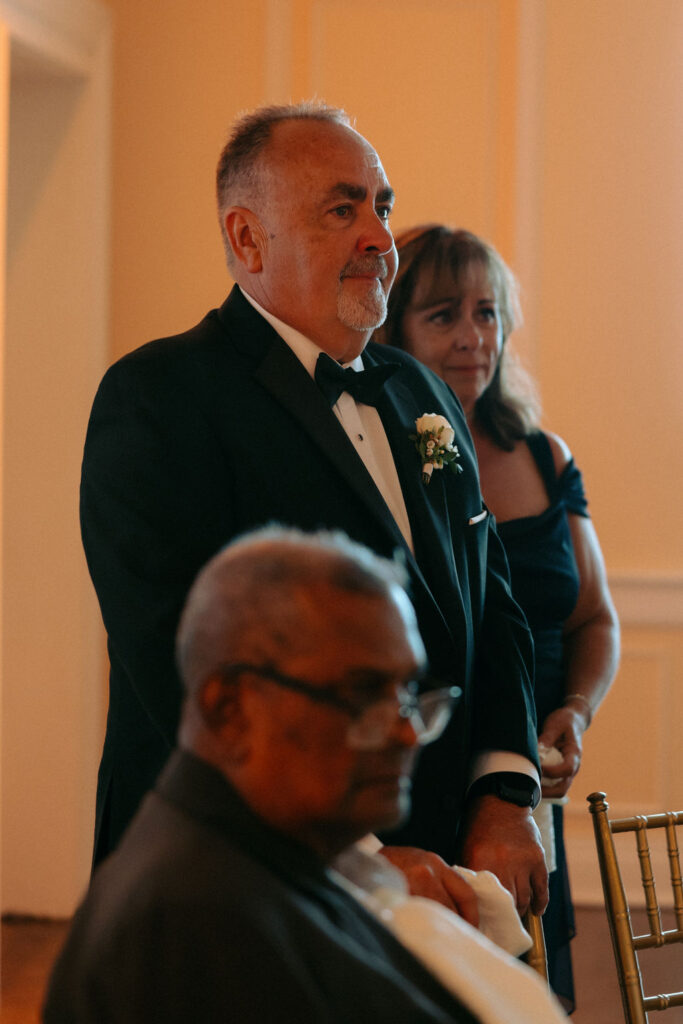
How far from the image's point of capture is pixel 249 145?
6.69ft

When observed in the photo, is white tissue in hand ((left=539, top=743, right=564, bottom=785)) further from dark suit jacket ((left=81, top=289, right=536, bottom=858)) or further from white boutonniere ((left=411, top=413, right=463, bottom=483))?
white boutonniere ((left=411, top=413, right=463, bottom=483))

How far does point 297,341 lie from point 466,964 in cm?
118

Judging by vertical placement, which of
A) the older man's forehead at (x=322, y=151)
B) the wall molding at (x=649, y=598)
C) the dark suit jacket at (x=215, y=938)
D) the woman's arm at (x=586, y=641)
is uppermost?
the older man's forehead at (x=322, y=151)

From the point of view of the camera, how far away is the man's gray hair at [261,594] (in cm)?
96

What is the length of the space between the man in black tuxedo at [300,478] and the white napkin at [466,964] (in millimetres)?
→ 625

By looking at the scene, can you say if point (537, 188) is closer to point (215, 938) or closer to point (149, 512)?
point (149, 512)

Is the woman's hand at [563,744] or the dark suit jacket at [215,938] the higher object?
the dark suit jacket at [215,938]

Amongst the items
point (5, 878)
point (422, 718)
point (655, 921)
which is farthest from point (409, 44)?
point (422, 718)

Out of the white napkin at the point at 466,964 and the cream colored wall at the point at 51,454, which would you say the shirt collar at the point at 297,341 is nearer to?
the white napkin at the point at 466,964

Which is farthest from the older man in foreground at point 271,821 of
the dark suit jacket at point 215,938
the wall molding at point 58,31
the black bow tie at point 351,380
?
the wall molding at point 58,31

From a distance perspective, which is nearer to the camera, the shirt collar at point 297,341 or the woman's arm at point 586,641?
the shirt collar at point 297,341

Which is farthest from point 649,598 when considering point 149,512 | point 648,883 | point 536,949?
point 149,512

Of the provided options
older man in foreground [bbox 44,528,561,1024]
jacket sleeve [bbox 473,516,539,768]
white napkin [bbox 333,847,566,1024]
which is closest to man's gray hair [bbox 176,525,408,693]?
older man in foreground [bbox 44,528,561,1024]

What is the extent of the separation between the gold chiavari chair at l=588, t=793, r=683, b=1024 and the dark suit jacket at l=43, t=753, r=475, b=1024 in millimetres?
901
